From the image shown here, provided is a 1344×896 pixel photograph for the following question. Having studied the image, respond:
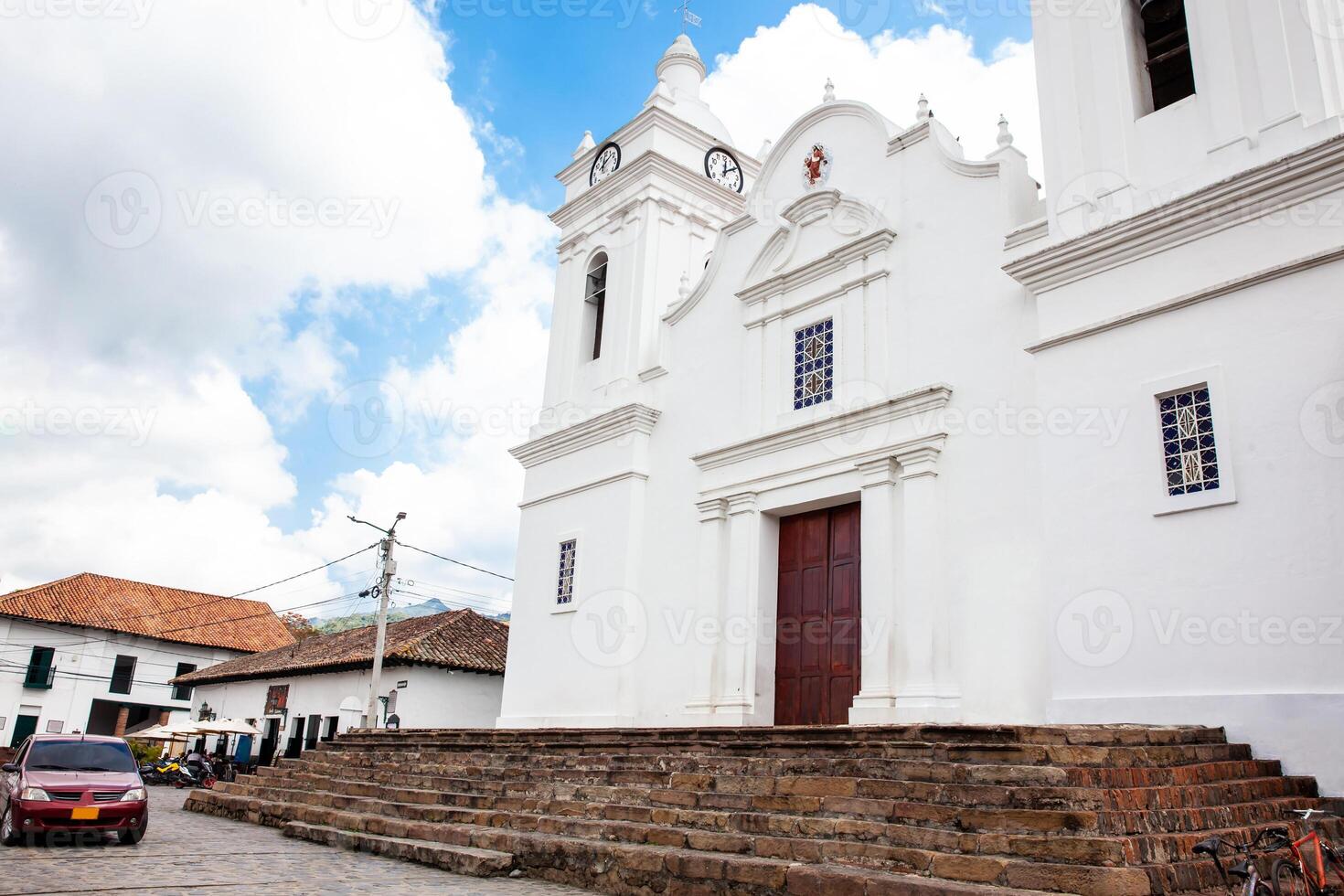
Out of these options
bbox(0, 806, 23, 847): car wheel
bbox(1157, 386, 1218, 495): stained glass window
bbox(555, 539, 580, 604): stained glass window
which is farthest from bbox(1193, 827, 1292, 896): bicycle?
bbox(555, 539, 580, 604): stained glass window

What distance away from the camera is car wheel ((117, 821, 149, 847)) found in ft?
30.0

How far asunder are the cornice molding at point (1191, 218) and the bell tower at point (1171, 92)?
287 mm

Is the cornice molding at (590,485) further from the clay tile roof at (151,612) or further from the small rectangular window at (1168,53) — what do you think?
the clay tile roof at (151,612)

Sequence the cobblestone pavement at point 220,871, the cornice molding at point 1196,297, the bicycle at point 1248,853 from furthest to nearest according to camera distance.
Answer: the cornice molding at point 1196,297 → the cobblestone pavement at point 220,871 → the bicycle at point 1248,853

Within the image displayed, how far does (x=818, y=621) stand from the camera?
11.8m

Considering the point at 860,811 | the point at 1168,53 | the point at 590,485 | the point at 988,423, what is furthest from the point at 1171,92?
the point at 590,485

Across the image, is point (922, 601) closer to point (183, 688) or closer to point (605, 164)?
point (605, 164)

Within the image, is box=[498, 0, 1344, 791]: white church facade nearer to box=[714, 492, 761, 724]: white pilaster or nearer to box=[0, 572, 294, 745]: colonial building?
box=[714, 492, 761, 724]: white pilaster

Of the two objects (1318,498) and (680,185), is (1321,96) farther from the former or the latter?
(680,185)

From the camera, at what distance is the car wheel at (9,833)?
862cm

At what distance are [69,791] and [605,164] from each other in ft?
39.2

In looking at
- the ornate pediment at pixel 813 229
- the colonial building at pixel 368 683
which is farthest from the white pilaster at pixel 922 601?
the colonial building at pixel 368 683

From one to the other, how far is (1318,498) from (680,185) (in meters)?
10.8

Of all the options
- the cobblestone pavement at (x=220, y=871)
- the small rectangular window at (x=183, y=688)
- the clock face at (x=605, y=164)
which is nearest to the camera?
the cobblestone pavement at (x=220, y=871)
